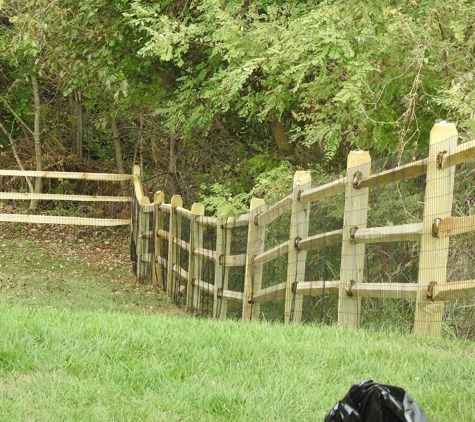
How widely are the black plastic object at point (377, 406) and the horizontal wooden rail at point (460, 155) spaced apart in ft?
8.23

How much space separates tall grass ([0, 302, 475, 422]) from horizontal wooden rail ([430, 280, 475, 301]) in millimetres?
271

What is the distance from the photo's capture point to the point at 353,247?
6.07 meters

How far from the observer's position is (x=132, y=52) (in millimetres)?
14688

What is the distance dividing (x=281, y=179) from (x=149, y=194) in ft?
34.4

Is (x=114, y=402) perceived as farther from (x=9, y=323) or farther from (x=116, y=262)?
(x=116, y=262)

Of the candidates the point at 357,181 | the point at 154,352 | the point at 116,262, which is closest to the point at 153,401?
the point at 154,352

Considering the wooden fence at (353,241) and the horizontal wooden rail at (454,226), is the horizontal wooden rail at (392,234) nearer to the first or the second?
the wooden fence at (353,241)

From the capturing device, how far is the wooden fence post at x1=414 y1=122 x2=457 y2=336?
202 inches

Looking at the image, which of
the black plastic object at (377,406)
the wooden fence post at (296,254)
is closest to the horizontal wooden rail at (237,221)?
the wooden fence post at (296,254)

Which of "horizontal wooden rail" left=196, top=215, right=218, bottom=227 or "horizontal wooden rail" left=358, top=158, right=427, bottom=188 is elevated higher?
"horizontal wooden rail" left=358, top=158, right=427, bottom=188

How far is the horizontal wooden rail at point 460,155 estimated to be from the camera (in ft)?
15.8

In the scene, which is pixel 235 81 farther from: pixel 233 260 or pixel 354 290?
pixel 354 290

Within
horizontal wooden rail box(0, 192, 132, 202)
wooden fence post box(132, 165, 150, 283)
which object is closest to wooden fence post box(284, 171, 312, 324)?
wooden fence post box(132, 165, 150, 283)

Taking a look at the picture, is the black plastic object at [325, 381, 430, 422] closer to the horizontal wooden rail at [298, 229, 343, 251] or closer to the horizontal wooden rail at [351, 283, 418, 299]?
the horizontal wooden rail at [351, 283, 418, 299]
